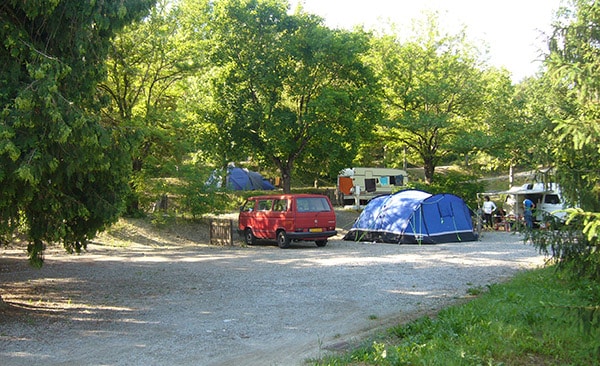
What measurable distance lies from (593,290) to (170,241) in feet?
54.2

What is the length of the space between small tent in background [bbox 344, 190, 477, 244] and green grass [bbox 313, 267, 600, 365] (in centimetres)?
1163

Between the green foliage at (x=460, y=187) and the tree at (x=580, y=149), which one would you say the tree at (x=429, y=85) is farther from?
the tree at (x=580, y=149)

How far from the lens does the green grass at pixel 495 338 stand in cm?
542

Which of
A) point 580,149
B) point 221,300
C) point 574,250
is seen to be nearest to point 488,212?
point 221,300

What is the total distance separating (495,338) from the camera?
6574 mm

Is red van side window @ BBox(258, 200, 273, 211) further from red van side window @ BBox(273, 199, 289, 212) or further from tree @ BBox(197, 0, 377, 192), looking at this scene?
tree @ BBox(197, 0, 377, 192)

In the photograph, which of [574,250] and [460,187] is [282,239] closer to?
[460,187]

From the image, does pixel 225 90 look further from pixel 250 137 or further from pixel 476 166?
pixel 476 166

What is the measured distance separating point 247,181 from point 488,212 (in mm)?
16100

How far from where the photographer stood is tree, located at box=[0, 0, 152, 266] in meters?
7.09

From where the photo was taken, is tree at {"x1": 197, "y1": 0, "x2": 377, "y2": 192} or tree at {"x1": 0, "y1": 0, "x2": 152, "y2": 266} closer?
tree at {"x1": 0, "y1": 0, "x2": 152, "y2": 266}

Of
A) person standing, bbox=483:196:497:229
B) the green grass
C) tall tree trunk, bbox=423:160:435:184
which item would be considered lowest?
the green grass

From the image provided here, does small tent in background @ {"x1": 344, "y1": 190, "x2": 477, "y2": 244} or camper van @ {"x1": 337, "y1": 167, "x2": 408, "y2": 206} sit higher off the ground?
camper van @ {"x1": 337, "y1": 167, "x2": 408, "y2": 206}

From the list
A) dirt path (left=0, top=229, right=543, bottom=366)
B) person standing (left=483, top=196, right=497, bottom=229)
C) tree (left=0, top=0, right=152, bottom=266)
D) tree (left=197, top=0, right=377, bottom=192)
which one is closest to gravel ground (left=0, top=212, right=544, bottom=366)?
dirt path (left=0, top=229, right=543, bottom=366)
